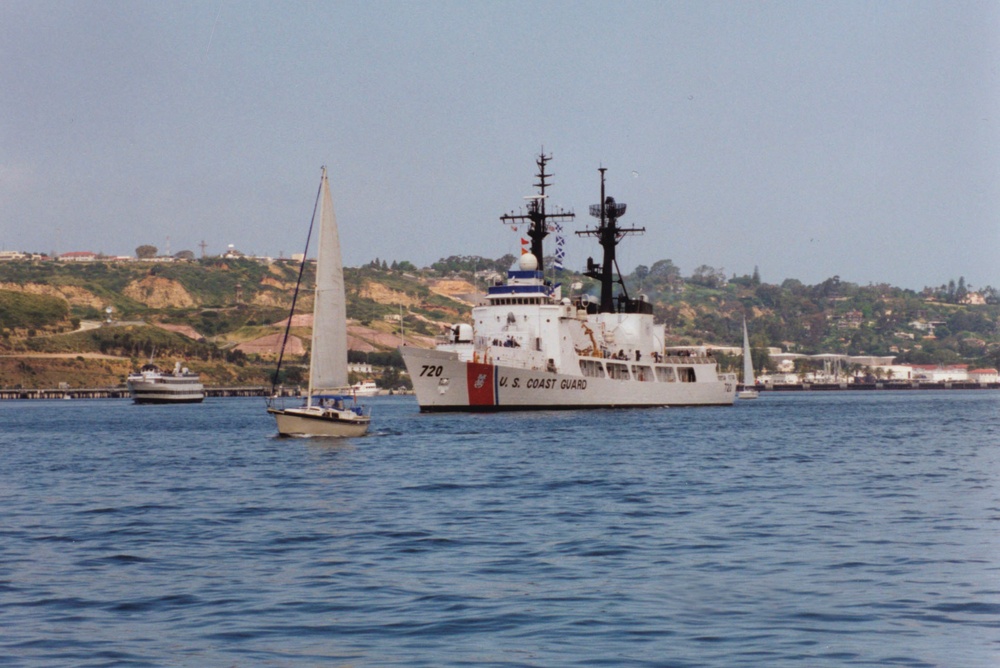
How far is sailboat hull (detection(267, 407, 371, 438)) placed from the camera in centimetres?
5188

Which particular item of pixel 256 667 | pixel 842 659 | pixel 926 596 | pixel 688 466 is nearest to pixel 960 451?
pixel 688 466

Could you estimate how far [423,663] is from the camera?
1477 centimetres

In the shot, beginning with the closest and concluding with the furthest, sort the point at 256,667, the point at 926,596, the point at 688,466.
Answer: the point at 256,667
the point at 926,596
the point at 688,466

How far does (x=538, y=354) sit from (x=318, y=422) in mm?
32658

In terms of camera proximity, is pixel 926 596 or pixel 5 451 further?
pixel 5 451

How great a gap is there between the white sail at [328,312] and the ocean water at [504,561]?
5.49 m

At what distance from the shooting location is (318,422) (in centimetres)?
5250

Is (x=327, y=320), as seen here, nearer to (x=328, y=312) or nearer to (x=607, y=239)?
(x=328, y=312)

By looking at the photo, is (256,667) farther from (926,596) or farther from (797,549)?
(797,549)

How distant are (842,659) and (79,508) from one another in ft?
76.1

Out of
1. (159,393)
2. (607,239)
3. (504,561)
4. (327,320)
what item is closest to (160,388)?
(159,393)

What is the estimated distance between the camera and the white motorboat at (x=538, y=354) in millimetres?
80500

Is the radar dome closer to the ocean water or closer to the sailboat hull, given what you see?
the sailboat hull

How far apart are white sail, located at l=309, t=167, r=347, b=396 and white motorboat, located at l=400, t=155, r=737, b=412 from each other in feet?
88.5
